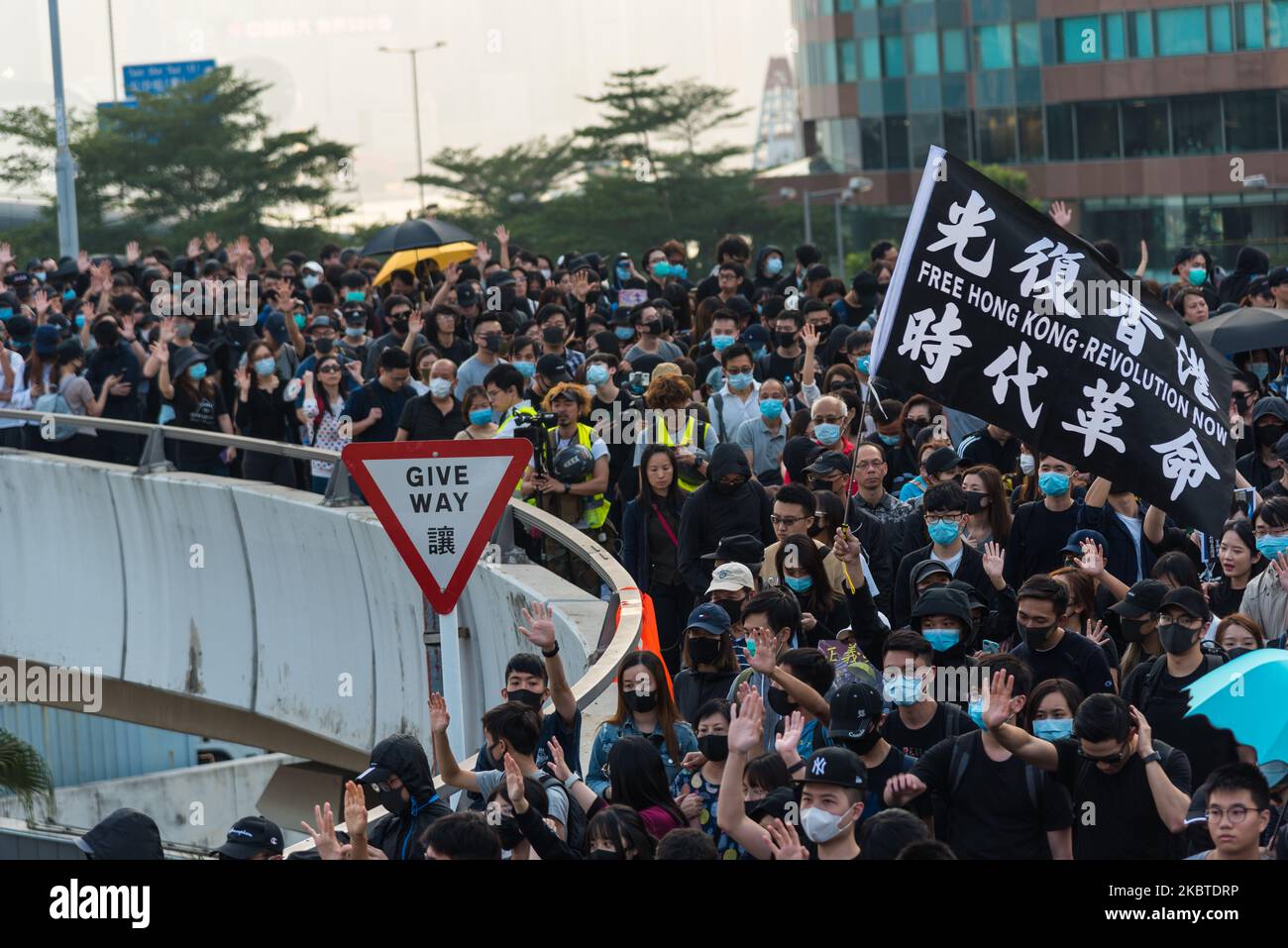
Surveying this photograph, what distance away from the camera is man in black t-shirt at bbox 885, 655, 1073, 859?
257 inches

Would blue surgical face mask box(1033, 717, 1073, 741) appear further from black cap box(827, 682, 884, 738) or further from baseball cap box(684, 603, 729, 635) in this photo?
baseball cap box(684, 603, 729, 635)

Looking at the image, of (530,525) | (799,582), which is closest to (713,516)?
(799,582)

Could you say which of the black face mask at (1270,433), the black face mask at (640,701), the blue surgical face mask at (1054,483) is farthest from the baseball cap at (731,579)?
the black face mask at (1270,433)

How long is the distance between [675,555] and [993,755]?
408 centimetres

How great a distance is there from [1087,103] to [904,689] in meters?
65.7

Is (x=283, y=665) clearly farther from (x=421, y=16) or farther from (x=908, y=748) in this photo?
(x=421, y=16)

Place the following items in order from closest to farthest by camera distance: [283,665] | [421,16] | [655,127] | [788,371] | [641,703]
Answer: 1. [641,703]
2. [788,371]
3. [283,665]
4. [655,127]
5. [421,16]

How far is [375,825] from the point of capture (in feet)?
22.5

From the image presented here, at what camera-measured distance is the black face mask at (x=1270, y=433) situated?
10867 mm

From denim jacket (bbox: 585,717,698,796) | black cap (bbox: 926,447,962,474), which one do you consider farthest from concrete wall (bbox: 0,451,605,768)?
denim jacket (bbox: 585,717,698,796)

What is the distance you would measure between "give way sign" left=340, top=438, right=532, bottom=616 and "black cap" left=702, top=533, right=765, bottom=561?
2367mm

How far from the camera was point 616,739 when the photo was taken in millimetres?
7254

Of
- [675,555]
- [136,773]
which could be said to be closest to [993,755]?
[675,555]

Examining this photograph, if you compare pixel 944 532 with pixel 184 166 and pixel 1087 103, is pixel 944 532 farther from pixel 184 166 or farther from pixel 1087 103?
pixel 1087 103
